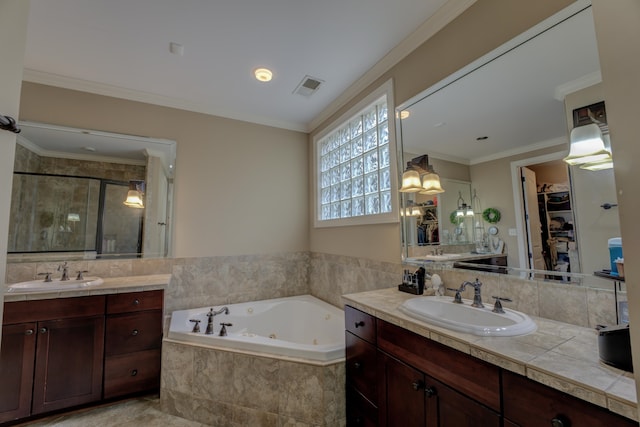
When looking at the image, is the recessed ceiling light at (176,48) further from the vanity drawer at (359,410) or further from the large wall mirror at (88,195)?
the vanity drawer at (359,410)

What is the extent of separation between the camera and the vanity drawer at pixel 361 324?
4.86 ft

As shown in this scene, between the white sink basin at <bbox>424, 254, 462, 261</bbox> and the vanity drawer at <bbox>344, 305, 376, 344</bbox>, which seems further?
the white sink basin at <bbox>424, 254, 462, 261</bbox>

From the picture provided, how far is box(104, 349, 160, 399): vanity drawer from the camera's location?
2002 millimetres

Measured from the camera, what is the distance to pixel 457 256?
66.2 inches

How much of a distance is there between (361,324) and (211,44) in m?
2.17

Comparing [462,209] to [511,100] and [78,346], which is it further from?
[78,346]

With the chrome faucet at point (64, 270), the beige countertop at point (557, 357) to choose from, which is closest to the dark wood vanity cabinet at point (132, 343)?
the chrome faucet at point (64, 270)

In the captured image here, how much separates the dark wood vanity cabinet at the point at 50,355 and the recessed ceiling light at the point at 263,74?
2146mm

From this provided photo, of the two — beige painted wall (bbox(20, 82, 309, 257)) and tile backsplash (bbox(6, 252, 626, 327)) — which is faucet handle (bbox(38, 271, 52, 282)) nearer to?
A: tile backsplash (bbox(6, 252, 626, 327))

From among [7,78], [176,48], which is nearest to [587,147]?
[7,78]

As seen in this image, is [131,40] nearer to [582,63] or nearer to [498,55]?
[498,55]

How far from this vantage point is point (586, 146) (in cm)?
113

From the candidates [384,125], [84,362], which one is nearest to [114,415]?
[84,362]

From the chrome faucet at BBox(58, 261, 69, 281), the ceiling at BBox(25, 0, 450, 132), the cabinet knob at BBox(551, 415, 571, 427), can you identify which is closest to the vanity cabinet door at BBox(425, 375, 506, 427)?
the cabinet knob at BBox(551, 415, 571, 427)
